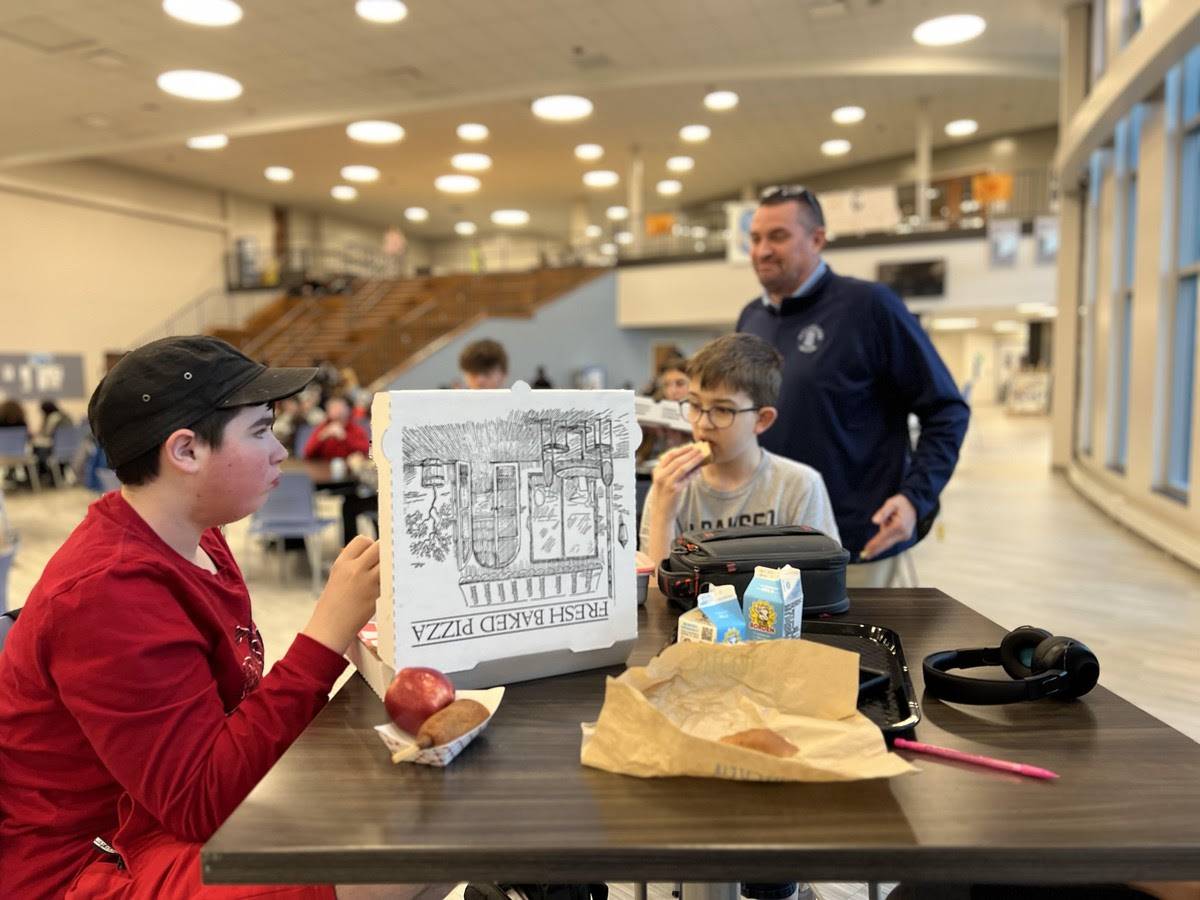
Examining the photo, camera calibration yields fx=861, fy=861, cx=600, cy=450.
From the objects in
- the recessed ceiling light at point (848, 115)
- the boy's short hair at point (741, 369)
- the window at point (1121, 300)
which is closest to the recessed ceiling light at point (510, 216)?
the recessed ceiling light at point (848, 115)

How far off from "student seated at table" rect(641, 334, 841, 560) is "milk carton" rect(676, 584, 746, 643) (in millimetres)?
664

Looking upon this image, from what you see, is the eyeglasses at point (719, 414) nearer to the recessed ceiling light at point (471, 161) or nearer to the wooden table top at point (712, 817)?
the wooden table top at point (712, 817)

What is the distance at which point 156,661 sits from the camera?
3.20 ft

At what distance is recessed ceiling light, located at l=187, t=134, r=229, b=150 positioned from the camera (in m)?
13.0

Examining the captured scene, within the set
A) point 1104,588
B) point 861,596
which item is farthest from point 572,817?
point 1104,588

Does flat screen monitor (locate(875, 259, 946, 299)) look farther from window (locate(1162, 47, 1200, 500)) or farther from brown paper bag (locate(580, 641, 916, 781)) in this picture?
brown paper bag (locate(580, 641, 916, 781))

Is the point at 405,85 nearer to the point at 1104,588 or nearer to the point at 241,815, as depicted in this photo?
the point at 1104,588

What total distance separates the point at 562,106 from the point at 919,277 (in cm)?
583

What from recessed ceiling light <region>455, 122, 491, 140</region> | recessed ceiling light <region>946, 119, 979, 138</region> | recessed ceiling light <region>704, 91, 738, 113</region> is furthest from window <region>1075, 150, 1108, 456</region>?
recessed ceiling light <region>455, 122, 491, 140</region>

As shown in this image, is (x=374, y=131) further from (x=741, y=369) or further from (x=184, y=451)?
(x=184, y=451)

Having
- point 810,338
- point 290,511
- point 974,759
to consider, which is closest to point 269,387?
point 974,759

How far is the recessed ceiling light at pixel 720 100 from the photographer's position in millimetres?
12361

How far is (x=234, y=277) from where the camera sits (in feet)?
61.3

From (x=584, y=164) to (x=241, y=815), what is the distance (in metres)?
17.5
